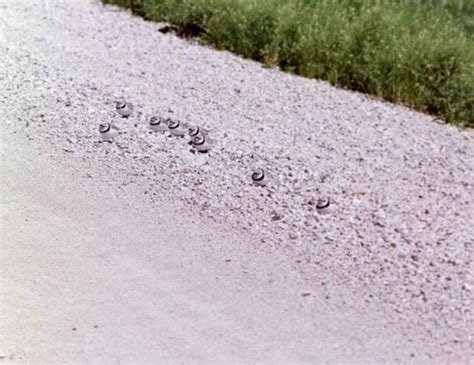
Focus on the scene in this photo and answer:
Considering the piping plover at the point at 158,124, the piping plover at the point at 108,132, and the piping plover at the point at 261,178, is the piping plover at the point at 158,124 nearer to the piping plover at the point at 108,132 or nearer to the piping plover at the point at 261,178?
the piping plover at the point at 108,132

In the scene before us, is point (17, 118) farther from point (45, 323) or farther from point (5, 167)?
point (45, 323)

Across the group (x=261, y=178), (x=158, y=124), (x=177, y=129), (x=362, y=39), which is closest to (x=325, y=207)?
(x=261, y=178)

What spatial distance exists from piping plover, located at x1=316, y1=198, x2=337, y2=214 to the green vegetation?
9.58ft

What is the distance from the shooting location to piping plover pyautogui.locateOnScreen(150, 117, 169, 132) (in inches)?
306

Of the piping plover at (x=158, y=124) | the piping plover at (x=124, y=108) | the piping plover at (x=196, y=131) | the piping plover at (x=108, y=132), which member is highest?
the piping plover at (x=196, y=131)

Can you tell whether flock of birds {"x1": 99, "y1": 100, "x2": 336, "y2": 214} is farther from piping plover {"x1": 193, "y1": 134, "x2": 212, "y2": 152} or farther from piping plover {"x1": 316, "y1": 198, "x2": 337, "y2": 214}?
piping plover {"x1": 316, "y1": 198, "x2": 337, "y2": 214}

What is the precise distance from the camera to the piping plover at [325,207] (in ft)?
20.0

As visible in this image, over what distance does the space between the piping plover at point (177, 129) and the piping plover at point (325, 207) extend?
189 centimetres

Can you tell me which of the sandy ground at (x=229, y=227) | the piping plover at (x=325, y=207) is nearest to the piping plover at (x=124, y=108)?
the sandy ground at (x=229, y=227)

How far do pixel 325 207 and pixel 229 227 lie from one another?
0.70 meters

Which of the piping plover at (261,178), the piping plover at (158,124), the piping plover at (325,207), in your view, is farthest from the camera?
the piping plover at (158,124)

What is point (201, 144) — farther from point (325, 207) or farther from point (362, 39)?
point (362, 39)

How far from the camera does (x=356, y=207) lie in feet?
20.3

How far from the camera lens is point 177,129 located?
7707 mm
